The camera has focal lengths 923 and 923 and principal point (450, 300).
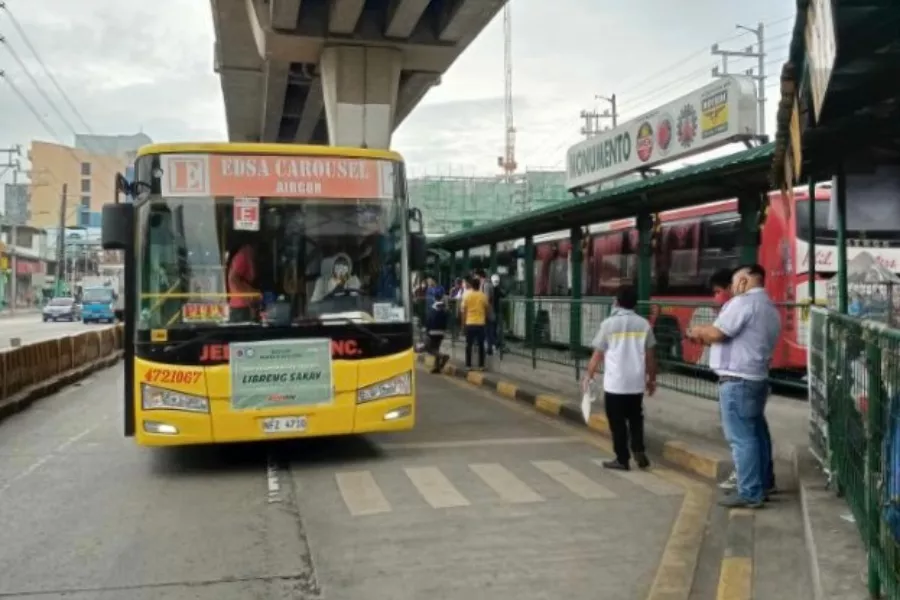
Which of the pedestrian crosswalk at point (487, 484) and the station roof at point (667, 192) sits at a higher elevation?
the station roof at point (667, 192)

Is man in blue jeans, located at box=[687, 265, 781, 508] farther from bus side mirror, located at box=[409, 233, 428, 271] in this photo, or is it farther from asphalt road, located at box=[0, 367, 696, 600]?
bus side mirror, located at box=[409, 233, 428, 271]

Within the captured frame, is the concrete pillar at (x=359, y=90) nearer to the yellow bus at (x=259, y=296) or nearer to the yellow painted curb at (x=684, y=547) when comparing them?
the yellow bus at (x=259, y=296)

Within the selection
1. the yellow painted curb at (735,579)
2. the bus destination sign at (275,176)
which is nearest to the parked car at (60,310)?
the bus destination sign at (275,176)

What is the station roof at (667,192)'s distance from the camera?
1033 centimetres

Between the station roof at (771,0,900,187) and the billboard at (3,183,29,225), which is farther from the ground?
the billboard at (3,183,29,225)

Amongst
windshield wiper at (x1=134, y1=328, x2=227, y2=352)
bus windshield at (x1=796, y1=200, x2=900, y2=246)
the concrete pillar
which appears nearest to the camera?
windshield wiper at (x1=134, y1=328, x2=227, y2=352)

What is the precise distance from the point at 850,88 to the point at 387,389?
4.84 meters

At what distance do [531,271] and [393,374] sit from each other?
11790mm

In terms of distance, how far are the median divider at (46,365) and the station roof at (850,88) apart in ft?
34.6

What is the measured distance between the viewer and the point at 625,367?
326 inches

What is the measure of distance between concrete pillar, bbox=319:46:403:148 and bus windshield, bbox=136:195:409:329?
13.1 metres

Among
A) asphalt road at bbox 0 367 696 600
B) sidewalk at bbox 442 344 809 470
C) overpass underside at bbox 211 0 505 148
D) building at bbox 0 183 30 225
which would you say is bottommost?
asphalt road at bbox 0 367 696 600

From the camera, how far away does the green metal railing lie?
33.7 feet

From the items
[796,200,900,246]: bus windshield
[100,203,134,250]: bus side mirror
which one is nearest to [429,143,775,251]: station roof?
[796,200,900,246]: bus windshield
